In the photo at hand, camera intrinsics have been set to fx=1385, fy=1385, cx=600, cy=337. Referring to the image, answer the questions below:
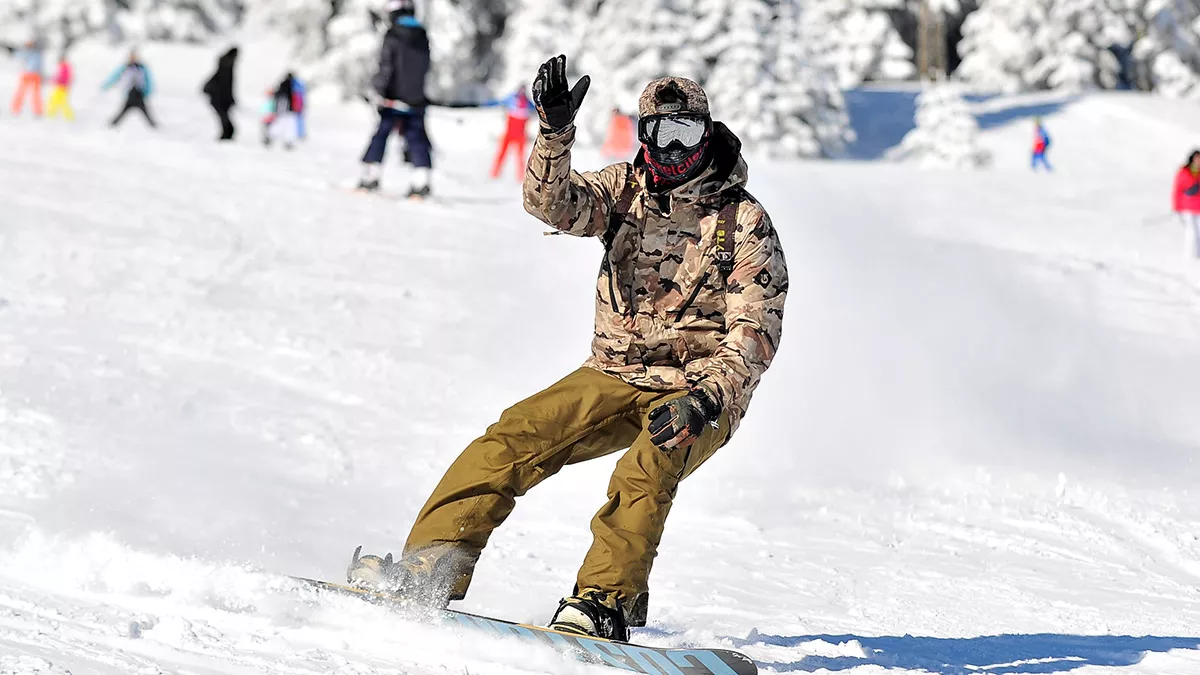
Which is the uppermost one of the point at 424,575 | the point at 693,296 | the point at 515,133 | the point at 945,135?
the point at 693,296

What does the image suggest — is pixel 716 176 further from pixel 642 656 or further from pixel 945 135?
pixel 945 135

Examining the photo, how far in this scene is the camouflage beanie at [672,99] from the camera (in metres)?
3.88

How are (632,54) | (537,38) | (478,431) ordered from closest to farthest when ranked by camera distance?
(478,431)
(632,54)
(537,38)

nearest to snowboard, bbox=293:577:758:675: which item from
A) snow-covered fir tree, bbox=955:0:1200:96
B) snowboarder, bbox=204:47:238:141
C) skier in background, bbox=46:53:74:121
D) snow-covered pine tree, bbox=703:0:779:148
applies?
snowboarder, bbox=204:47:238:141

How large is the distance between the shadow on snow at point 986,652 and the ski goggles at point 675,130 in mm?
1582

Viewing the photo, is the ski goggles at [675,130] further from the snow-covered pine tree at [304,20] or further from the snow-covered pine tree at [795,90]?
the snow-covered pine tree at [304,20]

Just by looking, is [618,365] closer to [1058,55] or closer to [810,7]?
[810,7]

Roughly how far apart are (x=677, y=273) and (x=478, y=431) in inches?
158

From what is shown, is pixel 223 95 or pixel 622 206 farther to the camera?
pixel 223 95

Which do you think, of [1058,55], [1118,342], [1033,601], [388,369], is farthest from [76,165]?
[1058,55]

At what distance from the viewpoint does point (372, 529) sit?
5852 millimetres

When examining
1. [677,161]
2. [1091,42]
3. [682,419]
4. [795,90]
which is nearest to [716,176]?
[677,161]

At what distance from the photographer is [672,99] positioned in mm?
3893

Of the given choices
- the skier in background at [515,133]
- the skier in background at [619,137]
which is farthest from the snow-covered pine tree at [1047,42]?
the skier in background at [515,133]
